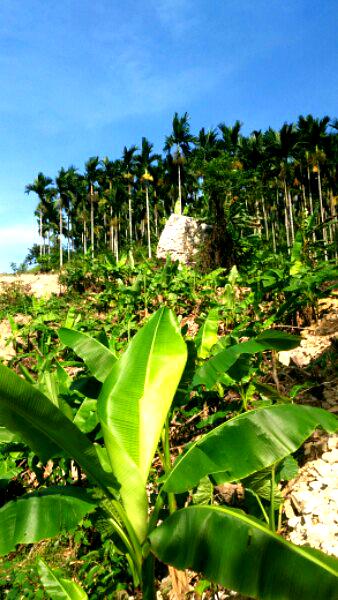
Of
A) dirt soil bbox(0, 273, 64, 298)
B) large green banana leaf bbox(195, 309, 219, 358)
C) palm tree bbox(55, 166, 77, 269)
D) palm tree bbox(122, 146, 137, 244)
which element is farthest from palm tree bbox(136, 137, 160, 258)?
large green banana leaf bbox(195, 309, 219, 358)

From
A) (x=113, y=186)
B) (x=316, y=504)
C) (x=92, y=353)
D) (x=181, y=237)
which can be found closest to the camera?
(x=316, y=504)

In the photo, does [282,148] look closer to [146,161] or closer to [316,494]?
[146,161]

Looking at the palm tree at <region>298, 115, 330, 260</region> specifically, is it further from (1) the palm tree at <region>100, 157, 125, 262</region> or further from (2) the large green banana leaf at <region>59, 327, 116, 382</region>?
(2) the large green banana leaf at <region>59, 327, 116, 382</region>

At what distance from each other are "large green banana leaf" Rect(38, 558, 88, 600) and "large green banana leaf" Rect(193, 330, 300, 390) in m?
1.43

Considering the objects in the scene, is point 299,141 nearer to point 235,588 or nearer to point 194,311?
point 194,311

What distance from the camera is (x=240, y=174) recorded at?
2475 cm

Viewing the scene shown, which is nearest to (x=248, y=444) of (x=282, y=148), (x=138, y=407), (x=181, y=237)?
(x=138, y=407)

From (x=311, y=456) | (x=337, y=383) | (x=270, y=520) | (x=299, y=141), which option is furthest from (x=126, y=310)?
(x=299, y=141)

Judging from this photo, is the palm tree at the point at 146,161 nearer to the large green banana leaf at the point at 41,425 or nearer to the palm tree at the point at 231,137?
the palm tree at the point at 231,137

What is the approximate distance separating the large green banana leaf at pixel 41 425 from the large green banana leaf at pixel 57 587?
91cm

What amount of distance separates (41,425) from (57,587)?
49.9 inches

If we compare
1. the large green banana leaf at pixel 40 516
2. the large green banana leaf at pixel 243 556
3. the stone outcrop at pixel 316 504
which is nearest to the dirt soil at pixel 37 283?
the stone outcrop at pixel 316 504

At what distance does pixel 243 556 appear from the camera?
5.16 feet

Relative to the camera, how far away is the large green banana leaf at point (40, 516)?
1.88 metres
